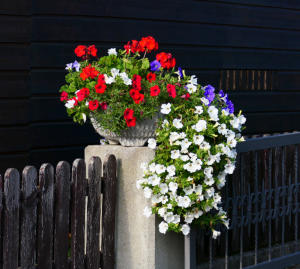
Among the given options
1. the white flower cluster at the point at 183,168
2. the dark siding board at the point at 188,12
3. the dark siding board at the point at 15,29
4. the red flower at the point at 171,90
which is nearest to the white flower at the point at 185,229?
the white flower cluster at the point at 183,168

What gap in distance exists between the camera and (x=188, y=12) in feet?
24.1

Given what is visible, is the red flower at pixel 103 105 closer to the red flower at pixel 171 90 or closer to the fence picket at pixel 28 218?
the red flower at pixel 171 90

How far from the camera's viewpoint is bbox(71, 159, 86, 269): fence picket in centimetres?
407

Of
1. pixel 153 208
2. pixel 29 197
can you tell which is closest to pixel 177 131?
pixel 153 208

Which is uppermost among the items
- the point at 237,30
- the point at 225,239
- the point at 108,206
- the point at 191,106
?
the point at 237,30

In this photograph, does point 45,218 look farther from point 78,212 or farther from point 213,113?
point 213,113

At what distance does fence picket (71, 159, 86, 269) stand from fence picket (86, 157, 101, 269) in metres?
0.06

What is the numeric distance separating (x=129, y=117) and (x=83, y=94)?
37 centimetres

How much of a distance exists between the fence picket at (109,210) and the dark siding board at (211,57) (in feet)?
6.91

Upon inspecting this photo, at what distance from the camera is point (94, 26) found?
21.0 ft

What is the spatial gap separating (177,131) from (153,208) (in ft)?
1.80

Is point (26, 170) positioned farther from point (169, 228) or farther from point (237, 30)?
point (237, 30)

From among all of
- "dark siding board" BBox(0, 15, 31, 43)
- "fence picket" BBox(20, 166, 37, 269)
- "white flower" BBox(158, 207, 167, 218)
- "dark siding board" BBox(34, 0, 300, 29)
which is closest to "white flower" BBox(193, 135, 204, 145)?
"white flower" BBox(158, 207, 167, 218)

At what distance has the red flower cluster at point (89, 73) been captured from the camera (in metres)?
4.28
